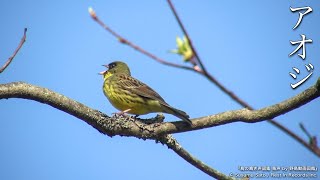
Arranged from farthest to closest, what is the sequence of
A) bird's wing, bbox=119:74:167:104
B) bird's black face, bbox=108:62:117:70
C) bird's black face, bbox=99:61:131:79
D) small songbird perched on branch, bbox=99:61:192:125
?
1. bird's black face, bbox=108:62:117:70
2. bird's black face, bbox=99:61:131:79
3. bird's wing, bbox=119:74:167:104
4. small songbird perched on branch, bbox=99:61:192:125

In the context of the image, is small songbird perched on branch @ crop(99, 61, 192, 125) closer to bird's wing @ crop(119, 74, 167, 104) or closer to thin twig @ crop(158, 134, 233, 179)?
bird's wing @ crop(119, 74, 167, 104)

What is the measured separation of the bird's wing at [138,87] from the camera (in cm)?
687

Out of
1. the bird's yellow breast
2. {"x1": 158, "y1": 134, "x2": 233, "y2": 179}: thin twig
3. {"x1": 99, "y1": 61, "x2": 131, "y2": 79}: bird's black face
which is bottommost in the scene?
{"x1": 158, "y1": 134, "x2": 233, "y2": 179}: thin twig

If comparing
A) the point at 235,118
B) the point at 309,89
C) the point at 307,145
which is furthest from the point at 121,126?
the point at 307,145

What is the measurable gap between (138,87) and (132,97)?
38 cm

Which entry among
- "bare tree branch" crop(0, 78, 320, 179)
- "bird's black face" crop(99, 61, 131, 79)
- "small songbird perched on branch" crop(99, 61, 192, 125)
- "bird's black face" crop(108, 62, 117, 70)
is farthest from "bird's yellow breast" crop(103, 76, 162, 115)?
"bird's black face" crop(108, 62, 117, 70)

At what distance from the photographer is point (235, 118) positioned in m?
4.30

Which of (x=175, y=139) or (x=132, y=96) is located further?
(x=132, y=96)

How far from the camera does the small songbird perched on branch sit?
672cm

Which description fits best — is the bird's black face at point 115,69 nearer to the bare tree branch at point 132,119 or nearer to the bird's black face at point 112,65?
the bird's black face at point 112,65

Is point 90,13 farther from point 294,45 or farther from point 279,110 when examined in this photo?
point 294,45

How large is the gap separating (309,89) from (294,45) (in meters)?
1.70

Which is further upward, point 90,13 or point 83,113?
point 83,113

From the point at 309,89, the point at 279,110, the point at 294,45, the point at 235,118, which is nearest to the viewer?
the point at 309,89
